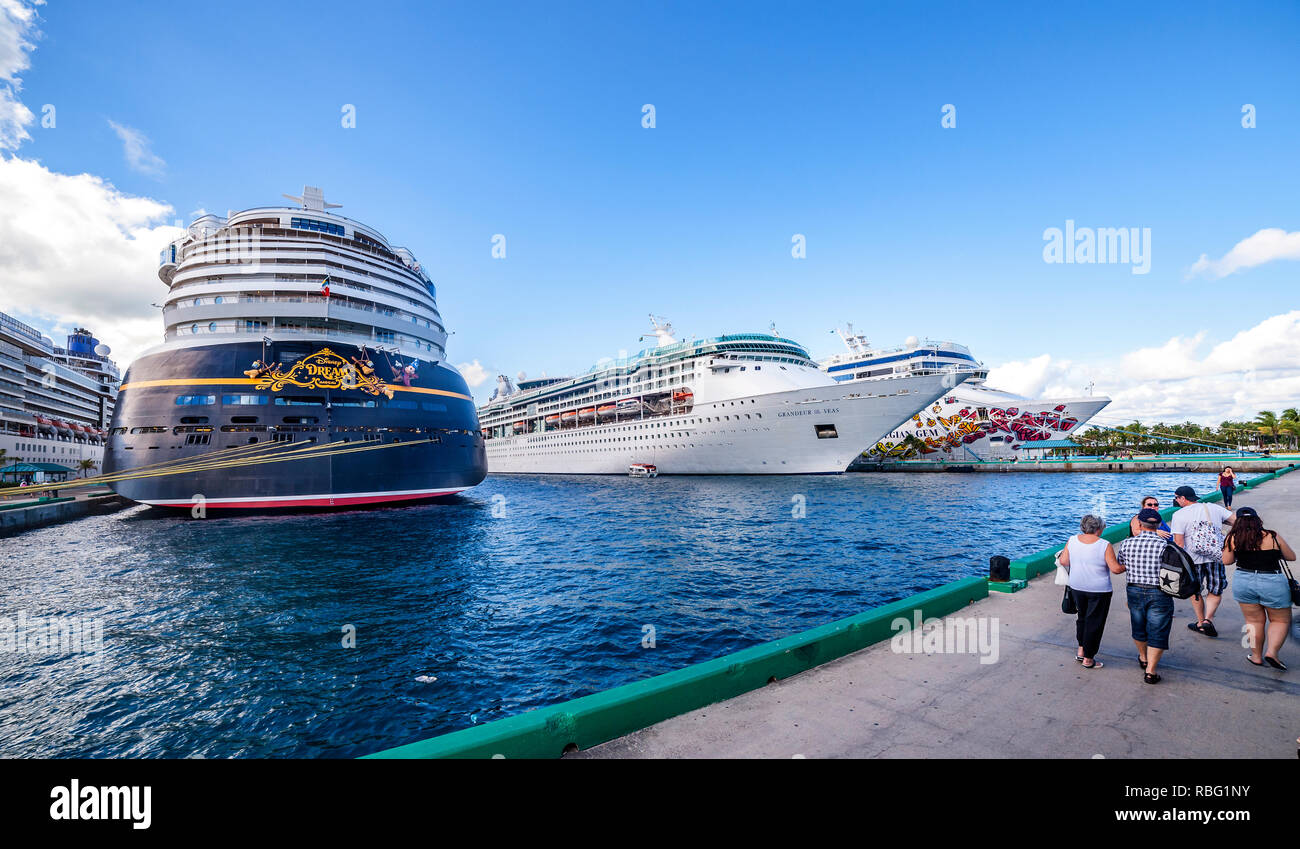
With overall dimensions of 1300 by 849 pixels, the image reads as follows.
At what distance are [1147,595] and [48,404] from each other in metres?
89.2

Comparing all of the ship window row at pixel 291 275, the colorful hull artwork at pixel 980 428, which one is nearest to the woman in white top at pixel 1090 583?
the ship window row at pixel 291 275

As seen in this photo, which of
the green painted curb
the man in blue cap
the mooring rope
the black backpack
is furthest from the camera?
the mooring rope

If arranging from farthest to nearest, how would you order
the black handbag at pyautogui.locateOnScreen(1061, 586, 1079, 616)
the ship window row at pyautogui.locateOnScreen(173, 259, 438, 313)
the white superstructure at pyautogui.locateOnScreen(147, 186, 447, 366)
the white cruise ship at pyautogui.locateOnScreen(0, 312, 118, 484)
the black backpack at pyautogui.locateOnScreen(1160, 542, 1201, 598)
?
1. the white cruise ship at pyautogui.locateOnScreen(0, 312, 118, 484)
2. the ship window row at pyautogui.locateOnScreen(173, 259, 438, 313)
3. the white superstructure at pyautogui.locateOnScreen(147, 186, 447, 366)
4. the black handbag at pyautogui.locateOnScreen(1061, 586, 1079, 616)
5. the black backpack at pyautogui.locateOnScreen(1160, 542, 1201, 598)

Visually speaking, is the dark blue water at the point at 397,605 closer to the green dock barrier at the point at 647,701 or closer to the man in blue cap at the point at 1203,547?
the green dock barrier at the point at 647,701

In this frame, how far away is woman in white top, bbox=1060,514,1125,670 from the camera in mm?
5145

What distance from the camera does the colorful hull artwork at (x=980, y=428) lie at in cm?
5994

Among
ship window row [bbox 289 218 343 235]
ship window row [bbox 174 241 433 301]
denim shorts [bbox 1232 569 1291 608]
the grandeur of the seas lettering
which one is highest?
ship window row [bbox 289 218 343 235]

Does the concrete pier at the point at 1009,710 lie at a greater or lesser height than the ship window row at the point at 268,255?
lesser

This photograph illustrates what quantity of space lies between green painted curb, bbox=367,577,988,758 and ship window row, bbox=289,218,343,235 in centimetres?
4007

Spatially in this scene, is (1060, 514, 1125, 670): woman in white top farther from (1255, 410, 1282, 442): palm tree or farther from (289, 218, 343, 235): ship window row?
(1255, 410, 1282, 442): palm tree

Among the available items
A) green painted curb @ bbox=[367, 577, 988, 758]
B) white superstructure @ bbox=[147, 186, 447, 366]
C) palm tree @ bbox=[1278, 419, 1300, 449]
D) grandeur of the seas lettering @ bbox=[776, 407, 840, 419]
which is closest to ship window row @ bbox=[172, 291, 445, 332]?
white superstructure @ bbox=[147, 186, 447, 366]

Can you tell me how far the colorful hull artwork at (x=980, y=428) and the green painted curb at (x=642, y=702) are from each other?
213ft
